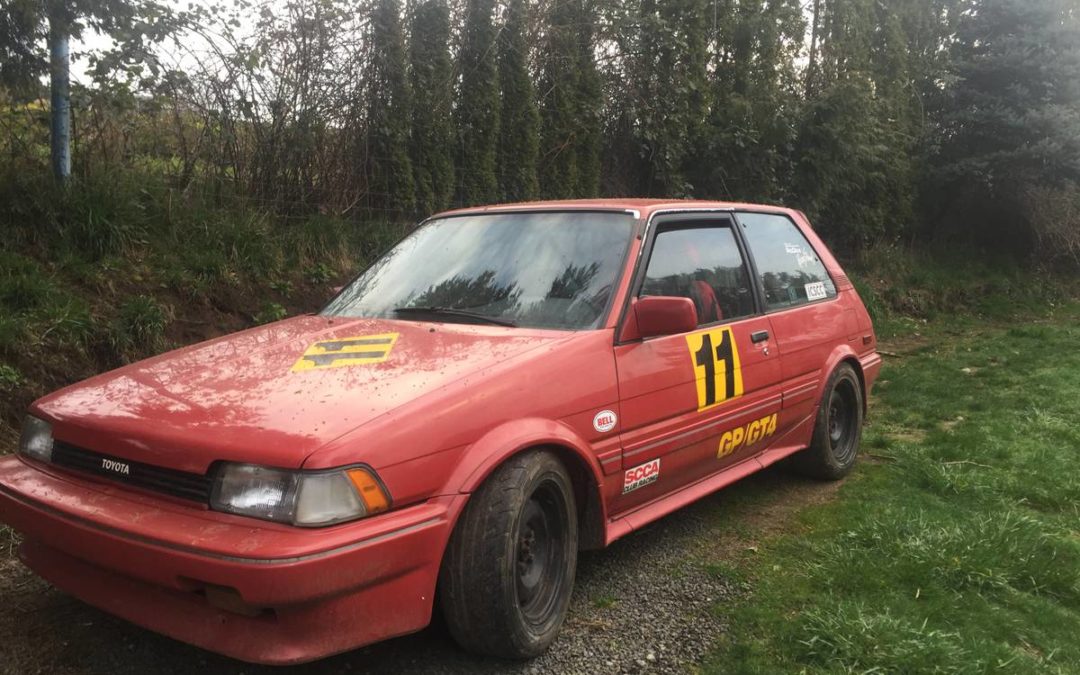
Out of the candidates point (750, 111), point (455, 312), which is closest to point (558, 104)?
point (750, 111)

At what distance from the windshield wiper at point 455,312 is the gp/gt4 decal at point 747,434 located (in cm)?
124

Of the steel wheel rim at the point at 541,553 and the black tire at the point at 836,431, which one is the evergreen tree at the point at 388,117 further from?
the steel wheel rim at the point at 541,553

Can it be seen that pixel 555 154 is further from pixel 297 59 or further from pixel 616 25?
pixel 297 59

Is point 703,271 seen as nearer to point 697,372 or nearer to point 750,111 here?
point 697,372

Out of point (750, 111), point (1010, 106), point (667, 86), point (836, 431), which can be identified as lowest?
point (836, 431)

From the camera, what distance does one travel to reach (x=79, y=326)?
4863 mm

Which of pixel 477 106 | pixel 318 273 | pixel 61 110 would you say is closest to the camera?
pixel 61 110

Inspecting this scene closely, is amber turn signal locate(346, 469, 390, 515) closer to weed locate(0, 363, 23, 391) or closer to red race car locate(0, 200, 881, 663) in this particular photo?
red race car locate(0, 200, 881, 663)

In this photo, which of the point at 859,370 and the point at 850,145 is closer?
the point at 859,370

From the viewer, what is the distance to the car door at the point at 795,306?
4.31 metres

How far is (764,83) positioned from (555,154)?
12.0 ft

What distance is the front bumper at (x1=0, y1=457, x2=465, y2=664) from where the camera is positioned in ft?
7.04

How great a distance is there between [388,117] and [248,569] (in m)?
6.10

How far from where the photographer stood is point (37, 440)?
9.14ft
